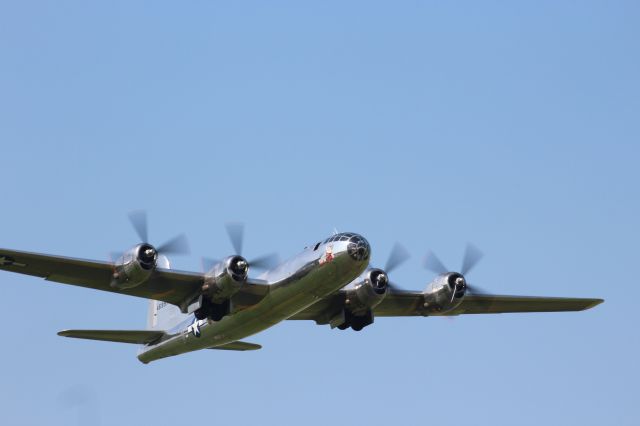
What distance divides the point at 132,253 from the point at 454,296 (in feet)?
45.2

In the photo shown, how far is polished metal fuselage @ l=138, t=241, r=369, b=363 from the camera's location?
36375 mm

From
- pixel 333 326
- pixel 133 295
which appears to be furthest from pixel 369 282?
pixel 133 295

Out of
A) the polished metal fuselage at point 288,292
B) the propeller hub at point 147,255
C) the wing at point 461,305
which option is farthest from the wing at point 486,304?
the propeller hub at point 147,255

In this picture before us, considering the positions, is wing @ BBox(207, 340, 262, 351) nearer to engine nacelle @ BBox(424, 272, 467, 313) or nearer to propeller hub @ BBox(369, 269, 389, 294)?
propeller hub @ BBox(369, 269, 389, 294)

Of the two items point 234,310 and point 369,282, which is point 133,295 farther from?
point 369,282

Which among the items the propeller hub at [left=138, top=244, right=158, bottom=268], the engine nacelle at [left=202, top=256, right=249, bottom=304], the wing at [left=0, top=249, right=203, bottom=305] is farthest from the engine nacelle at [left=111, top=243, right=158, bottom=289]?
the engine nacelle at [left=202, top=256, right=249, bottom=304]

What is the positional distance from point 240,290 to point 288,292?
1.83 metres

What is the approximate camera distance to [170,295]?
39.2 metres

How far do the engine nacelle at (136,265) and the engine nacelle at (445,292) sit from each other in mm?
12469

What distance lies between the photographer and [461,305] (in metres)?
45.8

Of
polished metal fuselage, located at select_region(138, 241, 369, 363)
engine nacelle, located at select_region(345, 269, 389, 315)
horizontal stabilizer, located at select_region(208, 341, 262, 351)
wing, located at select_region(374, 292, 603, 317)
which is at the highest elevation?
wing, located at select_region(374, 292, 603, 317)

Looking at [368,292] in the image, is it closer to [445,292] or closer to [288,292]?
[445,292]

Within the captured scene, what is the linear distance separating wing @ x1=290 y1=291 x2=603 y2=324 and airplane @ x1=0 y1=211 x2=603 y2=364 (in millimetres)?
55

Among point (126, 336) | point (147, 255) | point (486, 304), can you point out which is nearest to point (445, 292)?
point (486, 304)
